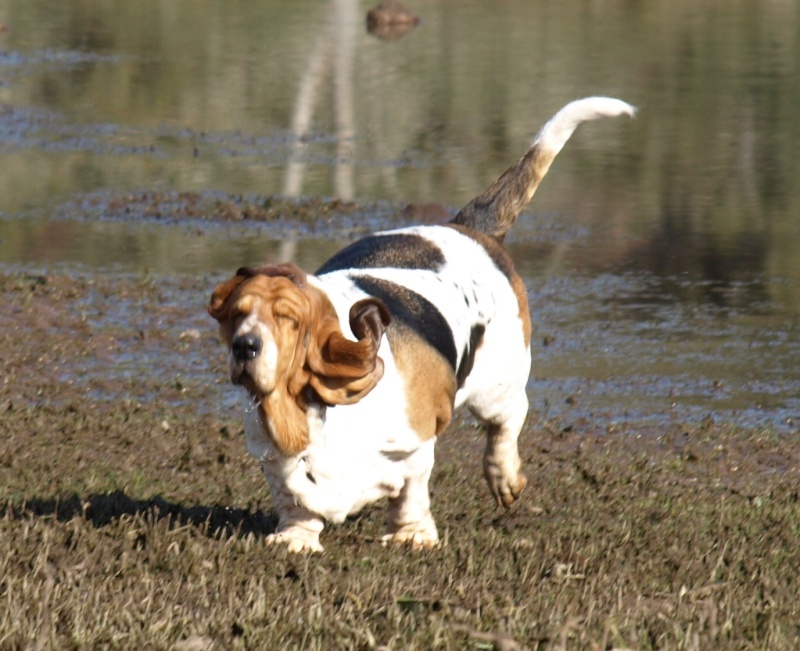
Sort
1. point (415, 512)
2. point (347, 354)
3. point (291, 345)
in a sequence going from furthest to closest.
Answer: point (415, 512), point (347, 354), point (291, 345)

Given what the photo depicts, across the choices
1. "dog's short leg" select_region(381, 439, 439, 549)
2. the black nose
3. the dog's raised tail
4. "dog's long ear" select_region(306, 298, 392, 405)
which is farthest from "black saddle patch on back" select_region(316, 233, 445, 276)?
the black nose

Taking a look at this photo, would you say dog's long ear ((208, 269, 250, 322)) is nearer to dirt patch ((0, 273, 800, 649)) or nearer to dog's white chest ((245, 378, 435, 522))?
dog's white chest ((245, 378, 435, 522))

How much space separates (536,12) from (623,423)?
29.0 m

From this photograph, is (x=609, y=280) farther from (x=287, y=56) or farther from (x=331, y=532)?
(x=287, y=56)

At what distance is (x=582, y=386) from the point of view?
8945 millimetres

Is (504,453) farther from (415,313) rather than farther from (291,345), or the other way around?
(291,345)

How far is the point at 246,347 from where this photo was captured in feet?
14.6

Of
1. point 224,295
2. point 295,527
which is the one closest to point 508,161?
point 295,527

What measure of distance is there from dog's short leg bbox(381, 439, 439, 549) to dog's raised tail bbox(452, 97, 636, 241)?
66.8 inches

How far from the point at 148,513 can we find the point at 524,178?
244 cm

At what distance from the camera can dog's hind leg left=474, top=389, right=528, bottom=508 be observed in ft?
21.4

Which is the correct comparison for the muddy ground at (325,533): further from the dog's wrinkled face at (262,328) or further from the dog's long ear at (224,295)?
the dog's long ear at (224,295)

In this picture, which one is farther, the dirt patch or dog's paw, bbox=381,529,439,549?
dog's paw, bbox=381,529,439,549

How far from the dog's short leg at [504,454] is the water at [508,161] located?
1.88 meters
